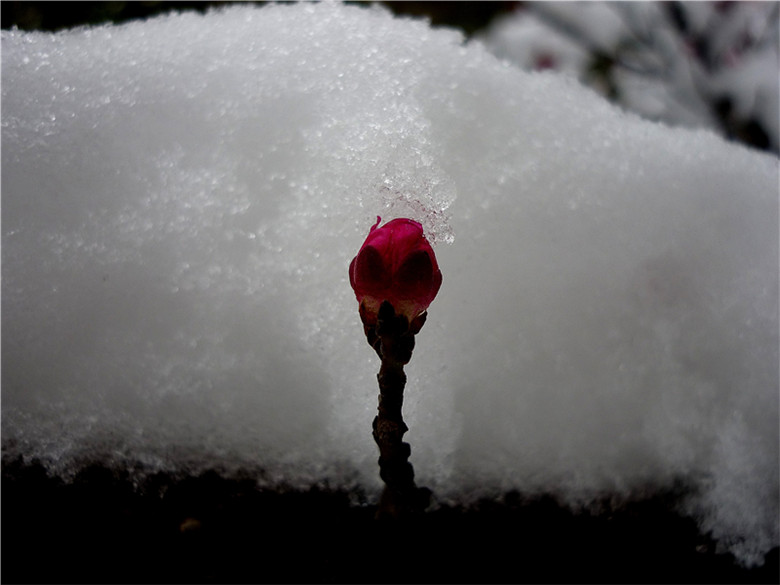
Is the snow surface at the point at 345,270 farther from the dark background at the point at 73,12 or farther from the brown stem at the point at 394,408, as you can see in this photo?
the dark background at the point at 73,12

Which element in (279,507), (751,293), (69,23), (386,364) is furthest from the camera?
(69,23)

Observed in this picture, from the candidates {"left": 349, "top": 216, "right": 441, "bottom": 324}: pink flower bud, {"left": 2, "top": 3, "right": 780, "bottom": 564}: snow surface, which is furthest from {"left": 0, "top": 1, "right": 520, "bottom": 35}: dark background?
{"left": 349, "top": 216, "right": 441, "bottom": 324}: pink flower bud

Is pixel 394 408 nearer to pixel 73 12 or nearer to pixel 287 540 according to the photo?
pixel 287 540

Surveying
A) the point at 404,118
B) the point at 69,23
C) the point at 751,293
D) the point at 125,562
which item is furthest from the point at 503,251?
the point at 69,23

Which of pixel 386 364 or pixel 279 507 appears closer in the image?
pixel 386 364

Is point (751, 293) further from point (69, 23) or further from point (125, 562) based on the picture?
point (69, 23)

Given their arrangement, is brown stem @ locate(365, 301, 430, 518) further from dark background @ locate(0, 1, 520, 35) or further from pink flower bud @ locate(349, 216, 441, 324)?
dark background @ locate(0, 1, 520, 35)

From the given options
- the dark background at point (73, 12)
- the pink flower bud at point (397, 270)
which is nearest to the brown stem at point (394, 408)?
the pink flower bud at point (397, 270)
